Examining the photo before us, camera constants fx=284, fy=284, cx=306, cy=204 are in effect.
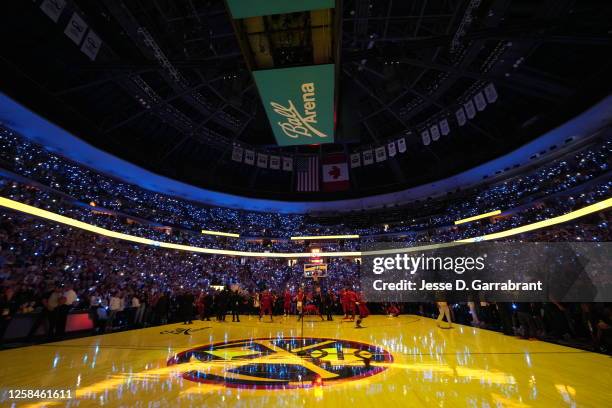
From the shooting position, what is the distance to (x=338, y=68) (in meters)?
5.19

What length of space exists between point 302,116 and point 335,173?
12.7 metres

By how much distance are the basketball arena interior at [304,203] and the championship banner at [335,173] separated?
14 cm

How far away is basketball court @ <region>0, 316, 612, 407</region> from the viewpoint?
3.78 meters

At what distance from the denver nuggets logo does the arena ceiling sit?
516cm

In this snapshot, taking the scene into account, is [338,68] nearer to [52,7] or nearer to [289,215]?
[52,7]

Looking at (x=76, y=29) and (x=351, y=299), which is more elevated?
(x=76, y=29)

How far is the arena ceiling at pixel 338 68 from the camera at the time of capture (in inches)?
362

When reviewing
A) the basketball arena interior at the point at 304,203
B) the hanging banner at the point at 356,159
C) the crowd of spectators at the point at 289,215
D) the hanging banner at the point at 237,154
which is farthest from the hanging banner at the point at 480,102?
the hanging banner at the point at 237,154

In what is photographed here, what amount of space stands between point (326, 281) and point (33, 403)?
2262cm

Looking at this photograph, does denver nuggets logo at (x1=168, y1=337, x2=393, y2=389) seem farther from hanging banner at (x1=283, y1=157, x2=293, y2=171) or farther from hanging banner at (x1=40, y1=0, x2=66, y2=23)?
hanging banner at (x1=283, y1=157, x2=293, y2=171)

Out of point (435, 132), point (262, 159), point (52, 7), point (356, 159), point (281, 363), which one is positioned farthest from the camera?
point (262, 159)

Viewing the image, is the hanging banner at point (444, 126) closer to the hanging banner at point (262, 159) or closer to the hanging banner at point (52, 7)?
the hanging banner at point (262, 159)

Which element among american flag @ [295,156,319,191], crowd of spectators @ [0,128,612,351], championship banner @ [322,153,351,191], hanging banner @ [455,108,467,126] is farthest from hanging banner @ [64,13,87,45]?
hanging banner @ [455,108,467,126]

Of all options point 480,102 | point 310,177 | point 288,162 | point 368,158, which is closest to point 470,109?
point 480,102
